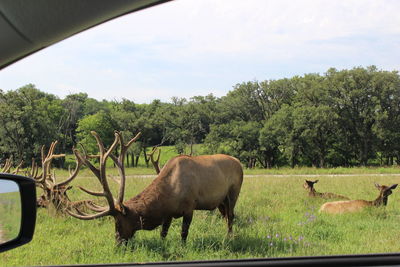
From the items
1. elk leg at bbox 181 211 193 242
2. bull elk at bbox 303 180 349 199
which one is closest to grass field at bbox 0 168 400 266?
elk leg at bbox 181 211 193 242

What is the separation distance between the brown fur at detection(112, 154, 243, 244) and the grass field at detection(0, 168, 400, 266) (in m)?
0.26

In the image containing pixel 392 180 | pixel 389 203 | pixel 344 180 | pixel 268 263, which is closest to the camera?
pixel 268 263

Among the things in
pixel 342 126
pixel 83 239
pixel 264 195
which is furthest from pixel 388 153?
pixel 83 239

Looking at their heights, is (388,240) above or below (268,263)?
below

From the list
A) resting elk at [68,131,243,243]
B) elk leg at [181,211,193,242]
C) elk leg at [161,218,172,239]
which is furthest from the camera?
elk leg at [161,218,172,239]

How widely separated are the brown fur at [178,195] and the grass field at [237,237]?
0.26m

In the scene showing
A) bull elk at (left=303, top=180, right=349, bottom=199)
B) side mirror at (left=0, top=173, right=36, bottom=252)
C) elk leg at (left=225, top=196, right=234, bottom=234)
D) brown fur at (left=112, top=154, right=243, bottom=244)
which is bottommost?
bull elk at (left=303, top=180, right=349, bottom=199)

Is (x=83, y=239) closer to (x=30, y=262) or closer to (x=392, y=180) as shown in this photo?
(x=30, y=262)

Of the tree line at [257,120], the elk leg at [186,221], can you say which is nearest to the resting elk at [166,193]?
the elk leg at [186,221]

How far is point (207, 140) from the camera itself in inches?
633

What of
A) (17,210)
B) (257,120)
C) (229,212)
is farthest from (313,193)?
(257,120)

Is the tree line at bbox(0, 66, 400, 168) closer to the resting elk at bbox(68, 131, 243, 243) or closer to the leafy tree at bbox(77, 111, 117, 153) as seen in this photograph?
the leafy tree at bbox(77, 111, 117, 153)

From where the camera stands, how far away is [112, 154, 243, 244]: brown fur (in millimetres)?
2939

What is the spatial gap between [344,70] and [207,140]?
10.0 meters
